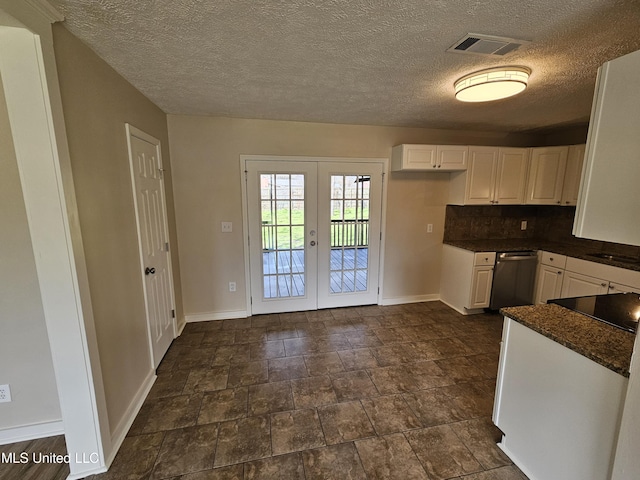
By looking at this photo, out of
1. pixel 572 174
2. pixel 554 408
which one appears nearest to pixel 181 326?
pixel 554 408

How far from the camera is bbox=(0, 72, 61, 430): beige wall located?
60.8 inches

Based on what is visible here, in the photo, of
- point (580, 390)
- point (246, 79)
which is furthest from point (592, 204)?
point (246, 79)

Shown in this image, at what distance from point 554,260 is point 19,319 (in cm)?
488

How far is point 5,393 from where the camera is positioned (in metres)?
1.69

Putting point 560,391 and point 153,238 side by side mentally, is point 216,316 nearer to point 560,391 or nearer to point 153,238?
point 153,238

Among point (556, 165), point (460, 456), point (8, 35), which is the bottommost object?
point (460, 456)

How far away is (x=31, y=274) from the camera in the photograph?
1.62 meters

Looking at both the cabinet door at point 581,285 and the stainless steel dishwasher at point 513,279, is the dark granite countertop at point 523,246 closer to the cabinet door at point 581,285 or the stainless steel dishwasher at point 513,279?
the stainless steel dishwasher at point 513,279

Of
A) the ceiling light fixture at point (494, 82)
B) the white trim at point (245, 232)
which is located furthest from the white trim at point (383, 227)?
the white trim at point (245, 232)

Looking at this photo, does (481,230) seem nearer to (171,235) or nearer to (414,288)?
(414,288)

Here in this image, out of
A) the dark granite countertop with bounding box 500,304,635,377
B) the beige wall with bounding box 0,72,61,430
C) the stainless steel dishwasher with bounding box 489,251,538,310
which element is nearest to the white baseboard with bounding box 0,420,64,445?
the beige wall with bounding box 0,72,61,430

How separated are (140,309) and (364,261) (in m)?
2.57

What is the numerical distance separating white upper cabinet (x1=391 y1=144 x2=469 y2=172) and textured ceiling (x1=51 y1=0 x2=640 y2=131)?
763 mm

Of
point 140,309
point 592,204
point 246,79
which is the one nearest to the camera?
point 592,204
